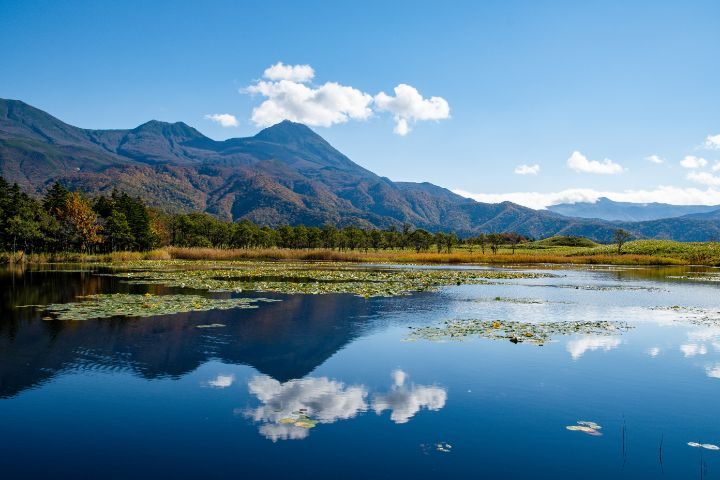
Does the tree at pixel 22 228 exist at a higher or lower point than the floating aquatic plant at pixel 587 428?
higher

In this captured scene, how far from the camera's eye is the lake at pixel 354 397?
11.2 metres

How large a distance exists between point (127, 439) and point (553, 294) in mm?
41280

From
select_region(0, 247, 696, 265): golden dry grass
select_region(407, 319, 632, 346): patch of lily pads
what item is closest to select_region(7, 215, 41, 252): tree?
select_region(0, 247, 696, 265): golden dry grass

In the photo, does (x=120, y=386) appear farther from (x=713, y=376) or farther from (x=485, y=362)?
(x=713, y=376)

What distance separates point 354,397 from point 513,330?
45.7 ft

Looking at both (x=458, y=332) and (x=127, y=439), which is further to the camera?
(x=458, y=332)

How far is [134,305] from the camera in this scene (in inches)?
1280

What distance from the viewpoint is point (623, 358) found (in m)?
21.3

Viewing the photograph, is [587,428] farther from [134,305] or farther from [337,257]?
[337,257]

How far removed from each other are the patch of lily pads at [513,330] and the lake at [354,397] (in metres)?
0.12

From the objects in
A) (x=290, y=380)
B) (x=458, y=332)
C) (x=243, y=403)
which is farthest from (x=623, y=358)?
(x=243, y=403)

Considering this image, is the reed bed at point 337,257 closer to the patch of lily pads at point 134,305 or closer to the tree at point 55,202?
the tree at point 55,202

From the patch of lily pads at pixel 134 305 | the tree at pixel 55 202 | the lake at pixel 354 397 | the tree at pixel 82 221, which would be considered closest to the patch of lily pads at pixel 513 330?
the lake at pixel 354 397

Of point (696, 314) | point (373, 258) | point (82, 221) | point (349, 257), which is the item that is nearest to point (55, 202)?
point (82, 221)
